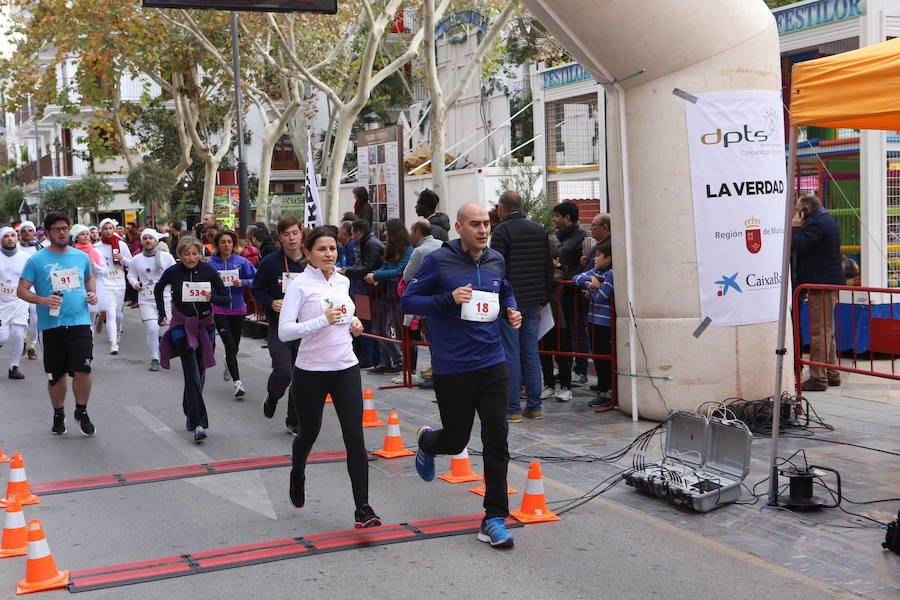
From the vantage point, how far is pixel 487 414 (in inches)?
241

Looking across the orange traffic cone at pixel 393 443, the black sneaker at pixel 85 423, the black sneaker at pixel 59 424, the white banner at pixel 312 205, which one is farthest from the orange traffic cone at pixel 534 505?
the white banner at pixel 312 205

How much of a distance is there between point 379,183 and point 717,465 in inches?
378

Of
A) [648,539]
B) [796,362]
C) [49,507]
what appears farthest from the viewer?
[796,362]

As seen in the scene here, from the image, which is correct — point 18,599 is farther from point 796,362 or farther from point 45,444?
point 796,362

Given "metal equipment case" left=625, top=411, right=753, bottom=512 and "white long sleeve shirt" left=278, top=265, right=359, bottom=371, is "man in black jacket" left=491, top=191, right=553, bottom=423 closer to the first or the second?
"metal equipment case" left=625, top=411, right=753, bottom=512

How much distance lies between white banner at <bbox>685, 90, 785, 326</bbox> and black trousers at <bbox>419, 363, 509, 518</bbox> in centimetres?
358

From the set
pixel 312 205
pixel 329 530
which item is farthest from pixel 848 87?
pixel 312 205

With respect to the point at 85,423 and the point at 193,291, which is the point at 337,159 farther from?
the point at 85,423

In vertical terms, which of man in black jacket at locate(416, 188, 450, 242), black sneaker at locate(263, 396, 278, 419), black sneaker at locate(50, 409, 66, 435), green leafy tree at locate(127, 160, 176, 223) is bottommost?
black sneaker at locate(50, 409, 66, 435)

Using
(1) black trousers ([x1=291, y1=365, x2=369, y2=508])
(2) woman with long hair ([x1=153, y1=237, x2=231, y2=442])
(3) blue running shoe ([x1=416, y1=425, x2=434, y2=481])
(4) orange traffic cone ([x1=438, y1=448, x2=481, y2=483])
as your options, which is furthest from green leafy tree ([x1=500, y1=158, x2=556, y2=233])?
(1) black trousers ([x1=291, y1=365, x2=369, y2=508])

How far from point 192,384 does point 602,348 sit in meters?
4.06

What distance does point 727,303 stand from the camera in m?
9.12

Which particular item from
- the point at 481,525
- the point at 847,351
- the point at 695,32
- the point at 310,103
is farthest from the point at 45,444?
the point at 310,103

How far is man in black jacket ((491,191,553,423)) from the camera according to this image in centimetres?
973
